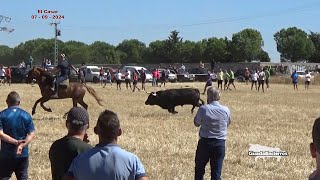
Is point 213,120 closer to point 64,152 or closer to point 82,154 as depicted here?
point 64,152

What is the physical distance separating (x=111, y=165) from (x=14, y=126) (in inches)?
136

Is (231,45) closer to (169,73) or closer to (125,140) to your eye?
(169,73)

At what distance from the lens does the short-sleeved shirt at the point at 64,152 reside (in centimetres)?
523

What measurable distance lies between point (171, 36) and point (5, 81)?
68279 millimetres

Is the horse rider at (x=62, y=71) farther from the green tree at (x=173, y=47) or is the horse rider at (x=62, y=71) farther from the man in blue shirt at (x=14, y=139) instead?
the green tree at (x=173, y=47)

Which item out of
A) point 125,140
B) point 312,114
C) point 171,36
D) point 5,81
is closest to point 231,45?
point 171,36

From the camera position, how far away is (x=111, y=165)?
14.6 feet

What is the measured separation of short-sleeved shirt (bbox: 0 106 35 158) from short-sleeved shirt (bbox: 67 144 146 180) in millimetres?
3207

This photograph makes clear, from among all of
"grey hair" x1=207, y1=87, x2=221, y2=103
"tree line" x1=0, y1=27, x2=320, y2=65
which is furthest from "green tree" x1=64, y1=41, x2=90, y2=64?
"grey hair" x1=207, y1=87, x2=221, y2=103

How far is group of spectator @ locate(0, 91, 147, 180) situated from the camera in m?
4.47

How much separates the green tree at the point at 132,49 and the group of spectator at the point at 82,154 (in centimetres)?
13700

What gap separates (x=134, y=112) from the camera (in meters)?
22.0

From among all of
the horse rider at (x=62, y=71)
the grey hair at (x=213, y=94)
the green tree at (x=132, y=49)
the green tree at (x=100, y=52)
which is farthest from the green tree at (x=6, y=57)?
the grey hair at (x=213, y=94)

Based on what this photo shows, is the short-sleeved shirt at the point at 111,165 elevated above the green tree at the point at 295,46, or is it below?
below
